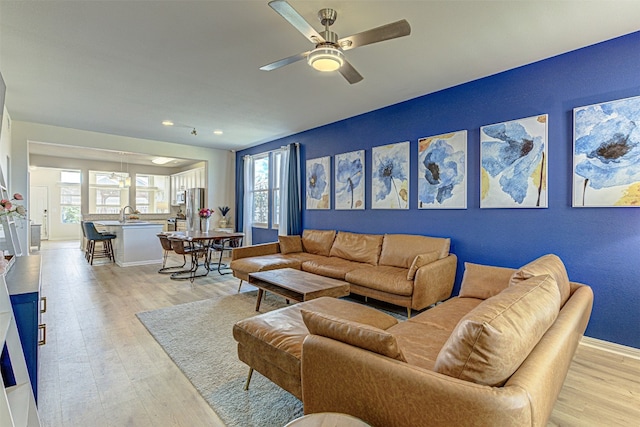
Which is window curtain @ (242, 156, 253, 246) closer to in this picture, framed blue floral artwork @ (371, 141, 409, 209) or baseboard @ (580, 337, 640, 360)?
framed blue floral artwork @ (371, 141, 409, 209)

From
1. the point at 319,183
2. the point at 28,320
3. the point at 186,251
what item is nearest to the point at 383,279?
the point at 319,183

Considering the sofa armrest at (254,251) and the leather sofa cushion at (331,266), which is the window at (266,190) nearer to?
the sofa armrest at (254,251)

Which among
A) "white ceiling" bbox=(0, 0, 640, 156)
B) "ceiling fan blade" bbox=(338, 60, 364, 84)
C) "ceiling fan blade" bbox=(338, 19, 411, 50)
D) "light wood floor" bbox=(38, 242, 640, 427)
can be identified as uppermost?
"white ceiling" bbox=(0, 0, 640, 156)

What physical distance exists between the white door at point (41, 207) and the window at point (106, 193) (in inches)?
71.8

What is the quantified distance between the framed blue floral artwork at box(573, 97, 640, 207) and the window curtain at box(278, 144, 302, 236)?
4.16 m

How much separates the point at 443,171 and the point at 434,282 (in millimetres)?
1396

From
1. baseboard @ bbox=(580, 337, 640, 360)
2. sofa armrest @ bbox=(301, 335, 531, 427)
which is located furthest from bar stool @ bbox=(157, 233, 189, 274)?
baseboard @ bbox=(580, 337, 640, 360)

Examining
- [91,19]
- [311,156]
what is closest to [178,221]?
[311,156]

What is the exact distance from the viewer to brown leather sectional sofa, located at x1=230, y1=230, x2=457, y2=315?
321cm

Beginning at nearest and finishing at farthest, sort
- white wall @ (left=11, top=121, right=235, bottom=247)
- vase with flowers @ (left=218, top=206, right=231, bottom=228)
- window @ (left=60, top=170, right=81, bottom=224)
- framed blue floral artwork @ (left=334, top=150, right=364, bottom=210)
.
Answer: framed blue floral artwork @ (left=334, top=150, right=364, bottom=210) < white wall @ (left=11, top=121, right=235, bottom=247) < vase with flowers @ (left=218, top=206, right=231, bottom=228) < window @ (left=60, top=170, right=81, bottom=224)

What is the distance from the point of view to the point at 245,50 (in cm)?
280

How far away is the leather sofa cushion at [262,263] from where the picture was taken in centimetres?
404

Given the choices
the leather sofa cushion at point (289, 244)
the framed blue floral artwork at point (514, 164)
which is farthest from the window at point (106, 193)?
the framed blue floral artwork at point (514, 164)

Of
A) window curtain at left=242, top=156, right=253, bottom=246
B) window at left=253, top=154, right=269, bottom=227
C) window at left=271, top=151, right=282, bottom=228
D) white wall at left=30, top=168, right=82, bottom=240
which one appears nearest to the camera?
window at left=271, top=151, right=282, bottom=228
